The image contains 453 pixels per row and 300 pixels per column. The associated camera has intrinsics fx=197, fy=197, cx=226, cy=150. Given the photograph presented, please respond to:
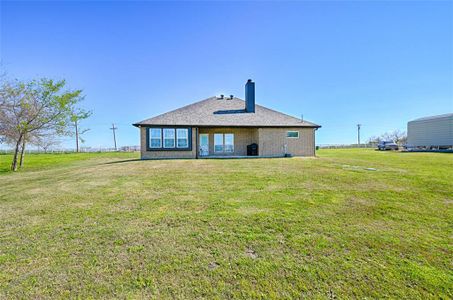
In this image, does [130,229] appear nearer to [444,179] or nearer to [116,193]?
[116,193]

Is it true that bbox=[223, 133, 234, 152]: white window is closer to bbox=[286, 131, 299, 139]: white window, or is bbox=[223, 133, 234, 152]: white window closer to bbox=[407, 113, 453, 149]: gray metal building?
bbox=[286, 131, 299, 139]: white window

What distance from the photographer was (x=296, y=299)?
2.02 meters

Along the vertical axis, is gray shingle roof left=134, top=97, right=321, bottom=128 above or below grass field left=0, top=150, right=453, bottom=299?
above

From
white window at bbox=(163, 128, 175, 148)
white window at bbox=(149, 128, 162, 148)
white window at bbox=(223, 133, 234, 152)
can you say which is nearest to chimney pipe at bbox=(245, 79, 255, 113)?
white window at bbox=(223, 133, 234, 152)

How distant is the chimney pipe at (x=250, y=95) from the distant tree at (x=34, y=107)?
1305 cm

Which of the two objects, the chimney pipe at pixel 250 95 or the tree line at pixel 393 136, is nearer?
the chimney pipe at pixel 250 95

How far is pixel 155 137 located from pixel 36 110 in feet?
25.9

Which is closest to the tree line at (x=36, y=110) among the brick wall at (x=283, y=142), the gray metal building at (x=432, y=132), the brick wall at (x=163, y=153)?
the brick wall at (x=163, y=153)

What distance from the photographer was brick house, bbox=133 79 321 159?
14.8m

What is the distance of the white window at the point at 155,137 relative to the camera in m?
14.6

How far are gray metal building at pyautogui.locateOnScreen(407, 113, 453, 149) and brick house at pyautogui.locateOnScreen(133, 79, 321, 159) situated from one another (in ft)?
68.9

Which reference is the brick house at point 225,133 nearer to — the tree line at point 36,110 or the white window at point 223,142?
the white window at point 223,142

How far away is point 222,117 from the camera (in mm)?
16453

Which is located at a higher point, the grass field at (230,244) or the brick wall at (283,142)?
the brick wall at (283,142)
